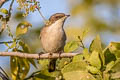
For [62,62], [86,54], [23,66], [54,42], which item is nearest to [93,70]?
[86,54]

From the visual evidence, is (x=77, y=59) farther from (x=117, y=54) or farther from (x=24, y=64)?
(x=24, y=64)

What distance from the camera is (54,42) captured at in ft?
18.1

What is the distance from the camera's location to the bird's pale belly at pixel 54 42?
5477mm

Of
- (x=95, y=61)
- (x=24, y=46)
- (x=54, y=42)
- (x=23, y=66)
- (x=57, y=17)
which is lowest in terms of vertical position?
(x=54, y=42)

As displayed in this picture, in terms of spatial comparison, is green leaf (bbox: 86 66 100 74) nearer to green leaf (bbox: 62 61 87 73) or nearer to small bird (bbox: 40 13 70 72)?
green leaf (bbox: 62 61 87 73)

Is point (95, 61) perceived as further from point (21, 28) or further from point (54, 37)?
point (54, 37)

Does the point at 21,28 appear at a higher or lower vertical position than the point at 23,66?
higher

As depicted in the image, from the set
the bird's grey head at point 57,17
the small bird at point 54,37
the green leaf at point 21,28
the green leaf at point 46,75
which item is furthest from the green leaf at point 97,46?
the bird's grey head at point 57,17

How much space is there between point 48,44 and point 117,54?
122 inches

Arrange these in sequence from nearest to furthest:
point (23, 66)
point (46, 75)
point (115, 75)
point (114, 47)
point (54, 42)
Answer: point (115, 75) → point (114, 47) → point (46, 75) → point (23, 66) → point (54, 42)

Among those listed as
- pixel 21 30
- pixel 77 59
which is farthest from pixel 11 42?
pixel 77 59

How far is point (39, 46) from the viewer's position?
16.8ft

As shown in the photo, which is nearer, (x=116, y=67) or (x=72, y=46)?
(x=116, y=67)

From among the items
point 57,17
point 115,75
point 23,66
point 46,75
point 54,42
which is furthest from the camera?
point 57,17
